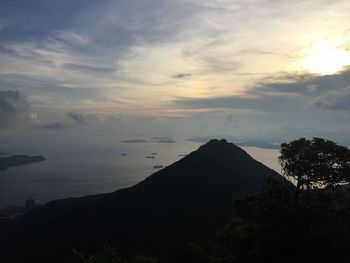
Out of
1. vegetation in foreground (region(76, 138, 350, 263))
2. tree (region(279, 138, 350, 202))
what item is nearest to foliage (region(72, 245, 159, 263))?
vegetation in foreground (region(76, 138, 350, 263))

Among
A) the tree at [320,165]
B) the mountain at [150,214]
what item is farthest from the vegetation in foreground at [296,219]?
the mountain at [150,214]

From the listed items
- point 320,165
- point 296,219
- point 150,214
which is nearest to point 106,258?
point 296,219

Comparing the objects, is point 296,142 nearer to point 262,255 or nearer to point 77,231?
point 262,255

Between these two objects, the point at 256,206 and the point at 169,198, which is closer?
the point at 256,206

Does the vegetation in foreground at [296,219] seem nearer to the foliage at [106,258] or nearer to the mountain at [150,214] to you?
the foliage at [106,258]

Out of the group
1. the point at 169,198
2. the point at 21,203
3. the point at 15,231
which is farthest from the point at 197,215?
the point at 21,203
